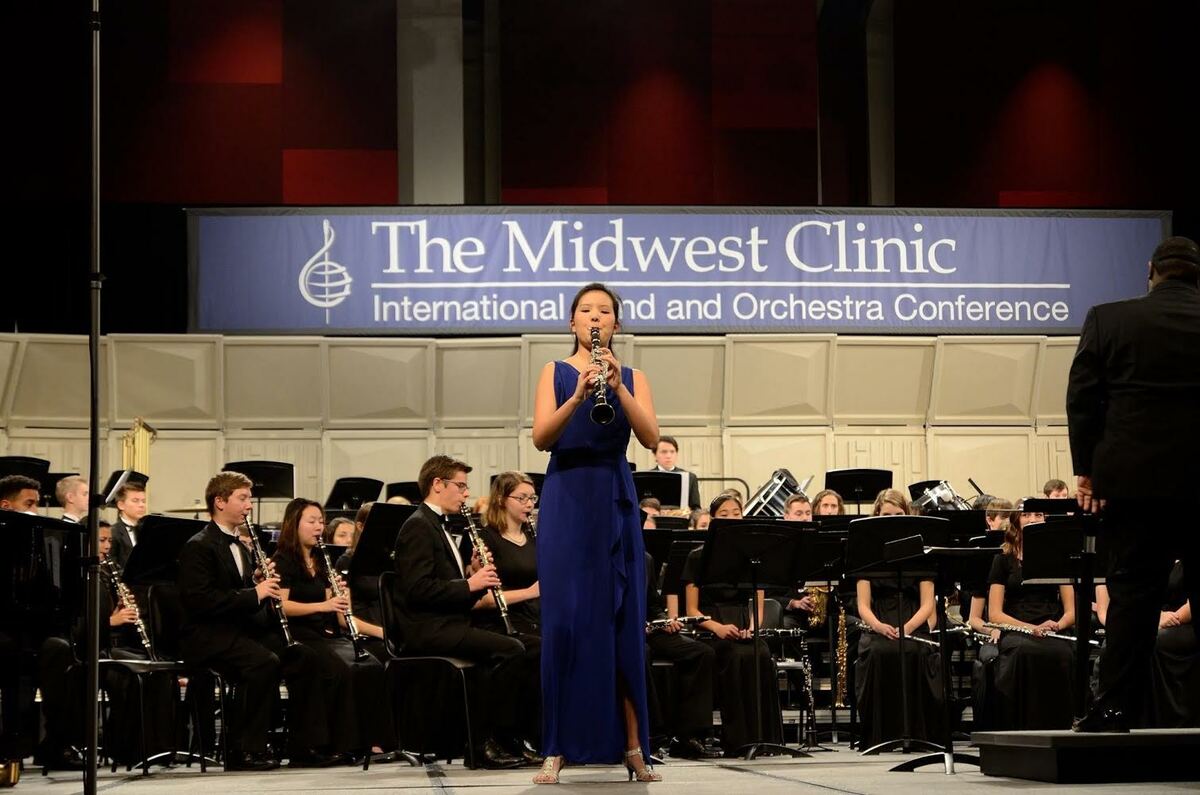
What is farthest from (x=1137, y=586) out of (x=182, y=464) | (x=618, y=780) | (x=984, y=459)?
(x=182, y=464)

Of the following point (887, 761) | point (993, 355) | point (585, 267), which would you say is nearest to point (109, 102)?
point (585, 267)

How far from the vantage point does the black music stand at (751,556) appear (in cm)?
684

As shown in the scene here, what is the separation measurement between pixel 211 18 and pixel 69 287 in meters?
3.47

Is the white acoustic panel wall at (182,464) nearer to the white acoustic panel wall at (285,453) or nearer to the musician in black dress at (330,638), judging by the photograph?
the white acoustic panel wall at (285,453)

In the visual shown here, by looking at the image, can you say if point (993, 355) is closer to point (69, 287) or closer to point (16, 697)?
point (69, 287)

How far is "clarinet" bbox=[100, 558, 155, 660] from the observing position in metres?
7.63

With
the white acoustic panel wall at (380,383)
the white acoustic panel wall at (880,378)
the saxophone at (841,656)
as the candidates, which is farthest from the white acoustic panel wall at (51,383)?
the saxophone at (841,656)

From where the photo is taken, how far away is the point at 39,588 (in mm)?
5574

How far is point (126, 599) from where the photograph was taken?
25.6 feet

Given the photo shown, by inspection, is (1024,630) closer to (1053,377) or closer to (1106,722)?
(1106,722)

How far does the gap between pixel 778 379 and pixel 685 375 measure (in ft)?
2.88

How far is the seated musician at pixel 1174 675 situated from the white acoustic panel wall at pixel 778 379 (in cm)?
704

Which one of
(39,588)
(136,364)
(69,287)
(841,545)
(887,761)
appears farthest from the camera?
(69,287)

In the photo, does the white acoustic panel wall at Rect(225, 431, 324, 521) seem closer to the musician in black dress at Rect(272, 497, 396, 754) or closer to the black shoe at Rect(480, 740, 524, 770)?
the musician in black dress at Rect(272, 497, 396, 754)
